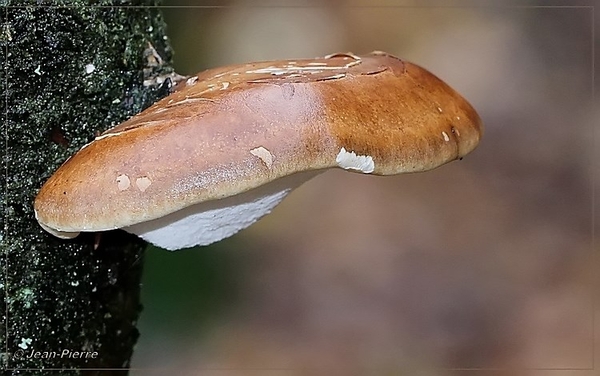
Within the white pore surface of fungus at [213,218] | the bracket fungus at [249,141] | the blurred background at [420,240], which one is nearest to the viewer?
the bracket fungus at [249,141]

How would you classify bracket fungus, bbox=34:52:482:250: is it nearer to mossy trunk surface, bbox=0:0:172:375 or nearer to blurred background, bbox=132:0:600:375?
mossy trunk surface, bbox=0:0:172:375

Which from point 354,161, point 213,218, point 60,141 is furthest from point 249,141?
point 60,141

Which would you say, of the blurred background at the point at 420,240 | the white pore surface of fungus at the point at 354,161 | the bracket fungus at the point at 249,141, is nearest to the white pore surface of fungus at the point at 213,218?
the bracket fungus at the point at 249,141

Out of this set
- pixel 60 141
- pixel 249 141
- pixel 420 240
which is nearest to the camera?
pixel 249 141

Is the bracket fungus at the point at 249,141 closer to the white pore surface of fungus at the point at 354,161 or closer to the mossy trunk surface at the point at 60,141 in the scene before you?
the white pore surface of fungus at the point at 354,161

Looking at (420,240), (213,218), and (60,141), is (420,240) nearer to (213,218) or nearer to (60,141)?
(213,218)

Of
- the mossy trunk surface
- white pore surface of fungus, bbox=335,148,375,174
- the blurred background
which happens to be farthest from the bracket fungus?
the blurred background
